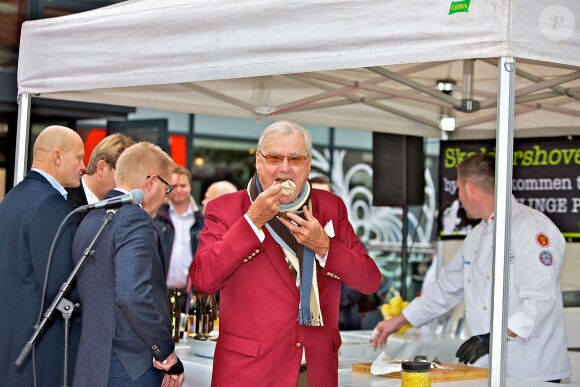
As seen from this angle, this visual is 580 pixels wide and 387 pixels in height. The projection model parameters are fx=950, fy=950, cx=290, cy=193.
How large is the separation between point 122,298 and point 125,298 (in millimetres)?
14

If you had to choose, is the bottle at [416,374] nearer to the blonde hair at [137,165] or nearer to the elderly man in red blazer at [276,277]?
the elderly man in red blazer at [276,277]

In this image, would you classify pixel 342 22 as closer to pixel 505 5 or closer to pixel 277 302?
pixel 505 5

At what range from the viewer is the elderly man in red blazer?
336 centimetres

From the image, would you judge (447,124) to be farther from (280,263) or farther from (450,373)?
(280,263)

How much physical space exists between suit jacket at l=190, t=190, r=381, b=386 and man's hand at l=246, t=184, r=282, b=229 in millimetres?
52

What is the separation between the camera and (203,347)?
4344 millimetres

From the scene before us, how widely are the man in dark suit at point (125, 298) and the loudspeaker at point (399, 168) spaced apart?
3.79 meters

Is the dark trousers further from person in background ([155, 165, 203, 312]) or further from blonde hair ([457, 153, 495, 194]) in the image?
person in background ([155, 165, 203, 312])

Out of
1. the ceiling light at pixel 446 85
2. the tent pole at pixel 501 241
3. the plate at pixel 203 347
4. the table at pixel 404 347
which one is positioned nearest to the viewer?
the tent pole at pixel 501 241

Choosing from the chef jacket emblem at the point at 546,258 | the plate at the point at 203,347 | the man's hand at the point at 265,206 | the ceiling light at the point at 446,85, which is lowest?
the plate at the point at 203,347

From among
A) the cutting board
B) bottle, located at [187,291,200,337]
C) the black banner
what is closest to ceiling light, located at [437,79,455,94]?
the black banner

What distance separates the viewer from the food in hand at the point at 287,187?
10.9 feet

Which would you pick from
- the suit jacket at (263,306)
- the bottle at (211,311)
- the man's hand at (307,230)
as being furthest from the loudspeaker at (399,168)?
the man's hand at (307,230)

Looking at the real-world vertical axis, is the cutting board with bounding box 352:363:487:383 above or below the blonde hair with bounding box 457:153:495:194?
below
